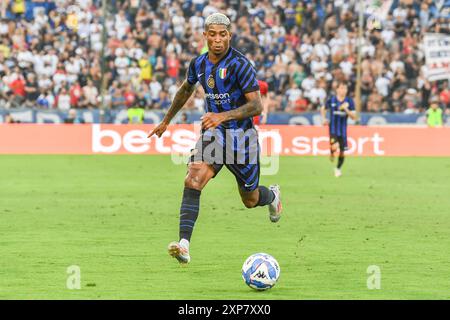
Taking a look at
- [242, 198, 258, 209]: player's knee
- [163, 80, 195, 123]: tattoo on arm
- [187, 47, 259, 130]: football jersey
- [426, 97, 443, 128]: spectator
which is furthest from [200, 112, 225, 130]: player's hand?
[426, 97, 443, 128]: spectator

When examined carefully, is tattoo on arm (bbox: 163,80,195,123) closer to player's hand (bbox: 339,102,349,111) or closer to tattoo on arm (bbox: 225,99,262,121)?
tattoo on arm (bbox: 225,99,262,121)

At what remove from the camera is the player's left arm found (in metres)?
10.3

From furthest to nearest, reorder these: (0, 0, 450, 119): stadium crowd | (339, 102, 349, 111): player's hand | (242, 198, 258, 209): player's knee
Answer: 1. (0, 0, 450, 119): stadium crowd
2. (339, 102, 349, 111): player's hand
3. (242, 198, 258, 209): player's knee

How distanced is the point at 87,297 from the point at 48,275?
141 centimetres

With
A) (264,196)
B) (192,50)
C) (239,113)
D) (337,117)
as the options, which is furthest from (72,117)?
(239,113)

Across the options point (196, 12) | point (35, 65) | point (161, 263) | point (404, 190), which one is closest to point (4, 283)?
point (161, 263)

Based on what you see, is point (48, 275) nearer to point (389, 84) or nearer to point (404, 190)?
point (404, 190)

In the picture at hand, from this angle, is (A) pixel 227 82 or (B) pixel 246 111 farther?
(A) pixel 227 82

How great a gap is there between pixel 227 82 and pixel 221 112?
31cm

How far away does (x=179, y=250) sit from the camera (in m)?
10.1

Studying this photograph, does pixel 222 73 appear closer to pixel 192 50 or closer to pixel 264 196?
pixel 264 196

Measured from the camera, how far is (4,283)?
392 inches

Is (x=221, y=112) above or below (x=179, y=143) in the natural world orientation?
above

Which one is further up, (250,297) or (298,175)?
(250,297)
